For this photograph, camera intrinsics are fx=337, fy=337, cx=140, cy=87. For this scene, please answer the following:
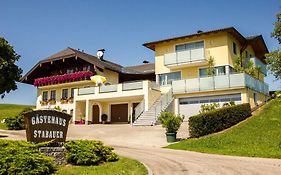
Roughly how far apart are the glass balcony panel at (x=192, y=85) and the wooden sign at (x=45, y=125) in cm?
2102

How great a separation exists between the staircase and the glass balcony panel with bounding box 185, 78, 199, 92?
78.1 inches

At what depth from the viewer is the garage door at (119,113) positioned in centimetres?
3947

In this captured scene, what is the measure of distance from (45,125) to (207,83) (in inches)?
865

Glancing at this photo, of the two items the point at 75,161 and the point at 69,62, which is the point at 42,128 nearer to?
the point at 75,161

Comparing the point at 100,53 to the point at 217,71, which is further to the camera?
the point at 100,53

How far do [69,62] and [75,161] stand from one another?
32.9 m

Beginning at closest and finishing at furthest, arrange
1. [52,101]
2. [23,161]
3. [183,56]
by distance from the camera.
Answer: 1. [23,161]
2. [183,56]
3. [52,101]

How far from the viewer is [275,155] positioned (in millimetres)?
A: 15836

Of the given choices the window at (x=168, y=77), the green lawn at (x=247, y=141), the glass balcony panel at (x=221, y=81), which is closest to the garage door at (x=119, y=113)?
the window at (x=168, y=77)

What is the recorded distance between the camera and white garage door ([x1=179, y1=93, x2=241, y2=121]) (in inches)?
1267

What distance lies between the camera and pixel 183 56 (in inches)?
1389

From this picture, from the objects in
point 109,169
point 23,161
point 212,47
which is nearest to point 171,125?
point 109,169

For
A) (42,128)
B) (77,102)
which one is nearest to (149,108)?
(77,102)

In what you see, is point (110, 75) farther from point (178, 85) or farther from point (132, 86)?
point (178, 85)
